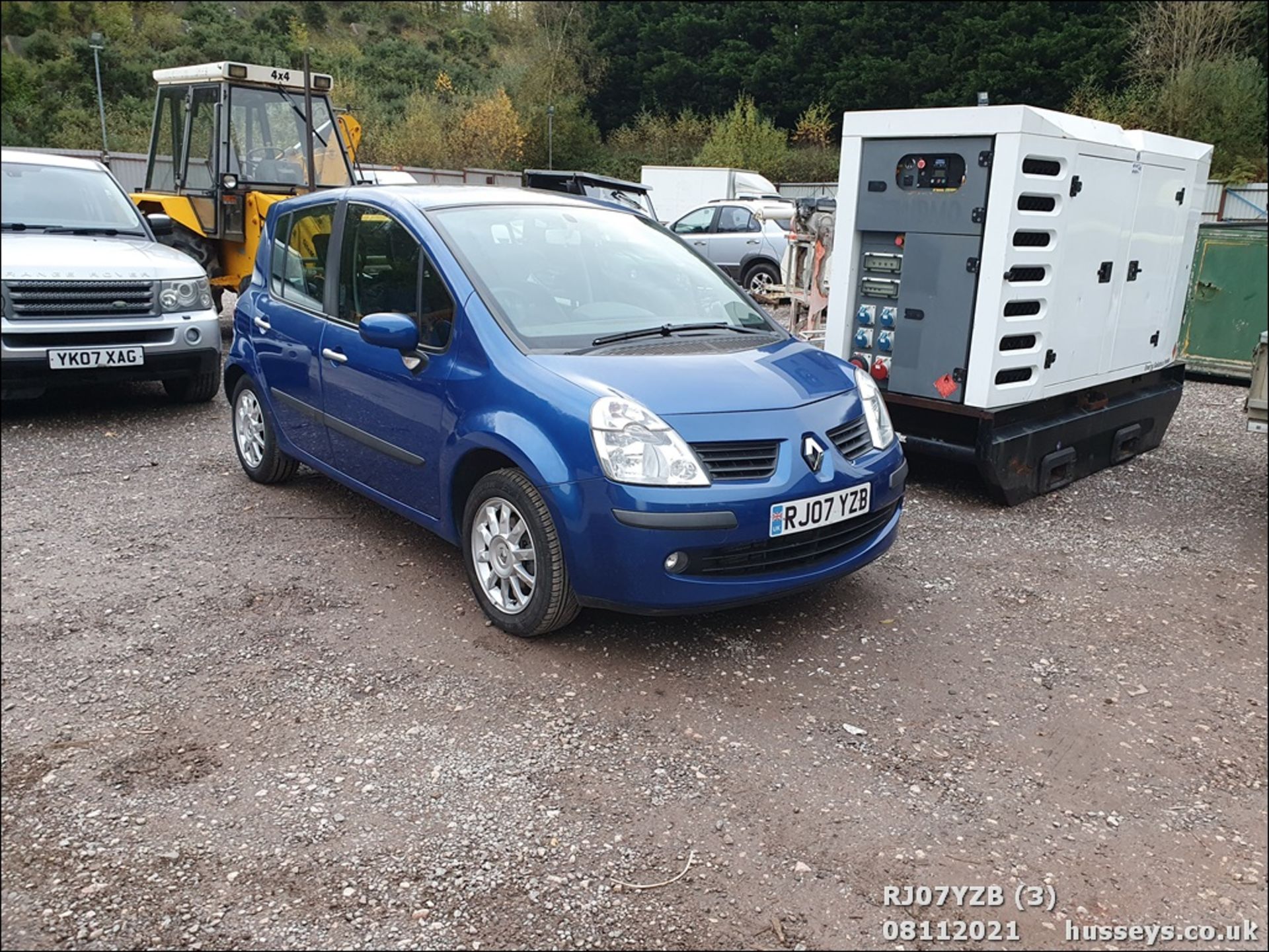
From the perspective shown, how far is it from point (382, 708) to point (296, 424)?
83.5 inches

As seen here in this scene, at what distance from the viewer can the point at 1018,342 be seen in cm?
531

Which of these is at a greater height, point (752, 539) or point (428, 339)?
point (428, 339)

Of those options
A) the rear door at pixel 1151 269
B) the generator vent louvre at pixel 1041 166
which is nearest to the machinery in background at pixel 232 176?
the generator vent louvre at pixel 1041 166

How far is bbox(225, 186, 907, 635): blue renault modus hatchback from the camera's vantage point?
328cm

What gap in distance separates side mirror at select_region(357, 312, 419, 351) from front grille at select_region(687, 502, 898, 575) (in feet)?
4.75

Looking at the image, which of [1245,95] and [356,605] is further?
[1245,95]

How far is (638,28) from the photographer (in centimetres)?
3017

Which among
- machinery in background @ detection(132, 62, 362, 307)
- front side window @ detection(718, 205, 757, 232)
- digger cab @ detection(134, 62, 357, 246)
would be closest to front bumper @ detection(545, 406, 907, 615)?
digger cab @ detection(134, 62, 357, 246)


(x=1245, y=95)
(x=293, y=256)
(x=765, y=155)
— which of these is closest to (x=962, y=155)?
(x=293, y=256)

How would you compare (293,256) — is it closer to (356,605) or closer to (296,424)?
(296,424)

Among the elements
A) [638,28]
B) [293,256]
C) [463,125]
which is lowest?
[293,256]

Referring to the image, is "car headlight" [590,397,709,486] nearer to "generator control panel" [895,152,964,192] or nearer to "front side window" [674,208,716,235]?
"generator control panel" [895,152,964,192]

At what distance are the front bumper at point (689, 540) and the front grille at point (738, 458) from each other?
0.10 feet

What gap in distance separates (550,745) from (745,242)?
44.3 feet
